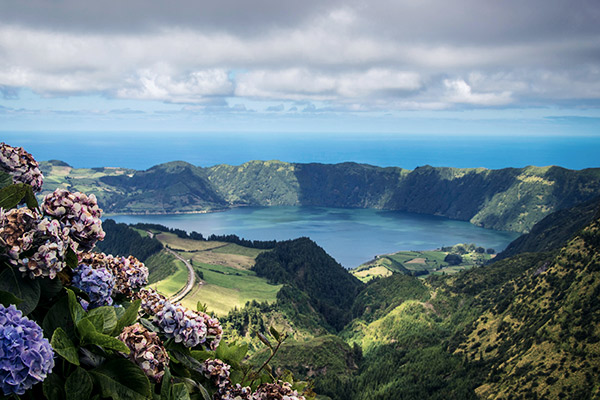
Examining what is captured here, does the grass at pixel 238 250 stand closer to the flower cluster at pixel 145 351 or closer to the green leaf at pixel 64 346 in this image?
the flower cluster at pixel 145 351

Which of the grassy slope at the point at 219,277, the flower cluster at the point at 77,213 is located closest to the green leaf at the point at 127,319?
the flower cluster at the point at 77,213

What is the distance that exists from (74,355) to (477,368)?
261 feet

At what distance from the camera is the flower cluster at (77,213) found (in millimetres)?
4445

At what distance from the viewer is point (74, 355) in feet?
12.0

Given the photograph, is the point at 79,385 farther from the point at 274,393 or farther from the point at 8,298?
the point at 274,393

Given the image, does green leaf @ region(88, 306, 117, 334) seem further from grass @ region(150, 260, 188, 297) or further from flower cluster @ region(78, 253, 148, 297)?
grass @ region(150, 260, 188, 297)

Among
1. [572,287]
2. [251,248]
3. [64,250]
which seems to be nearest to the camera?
[64,250]

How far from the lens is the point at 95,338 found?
379 centimetres

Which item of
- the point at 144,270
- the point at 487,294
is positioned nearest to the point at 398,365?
the point at 487,294

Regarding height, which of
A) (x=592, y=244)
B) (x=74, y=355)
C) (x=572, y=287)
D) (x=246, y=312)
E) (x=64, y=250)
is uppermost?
(x=64, y=250)

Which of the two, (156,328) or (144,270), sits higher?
(144,270)

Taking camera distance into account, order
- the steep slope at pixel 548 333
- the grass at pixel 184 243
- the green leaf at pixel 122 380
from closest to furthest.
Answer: the green leaf at pixel 122 380 < the steep slope at pixel 548 333 < the grass at pixel 184 243

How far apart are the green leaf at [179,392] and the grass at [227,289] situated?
283ft

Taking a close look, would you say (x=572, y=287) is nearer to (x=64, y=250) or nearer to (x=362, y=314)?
(x=362, y=314)
